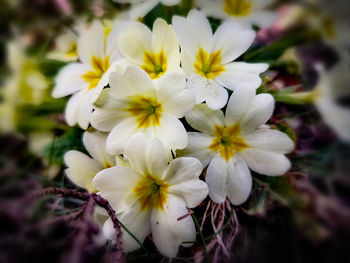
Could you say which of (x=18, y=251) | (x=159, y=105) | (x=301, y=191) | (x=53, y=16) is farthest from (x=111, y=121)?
(x=53, y=16)

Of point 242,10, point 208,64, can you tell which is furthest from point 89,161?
point 242,10

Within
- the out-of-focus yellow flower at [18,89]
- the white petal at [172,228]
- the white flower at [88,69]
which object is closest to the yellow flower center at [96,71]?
the white flower at [88,69]

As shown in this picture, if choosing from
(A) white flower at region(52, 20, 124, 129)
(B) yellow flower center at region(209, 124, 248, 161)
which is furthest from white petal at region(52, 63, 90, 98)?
(B) yellow flower center at region(209, 124, 248, 161)

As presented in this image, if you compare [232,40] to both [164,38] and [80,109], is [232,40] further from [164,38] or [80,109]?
[80,109]

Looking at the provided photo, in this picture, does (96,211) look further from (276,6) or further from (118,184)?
(276,6)

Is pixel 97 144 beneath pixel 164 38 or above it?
beneath

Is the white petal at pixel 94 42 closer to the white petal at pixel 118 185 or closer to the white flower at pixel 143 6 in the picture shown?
the white flower at pixel 143 6
